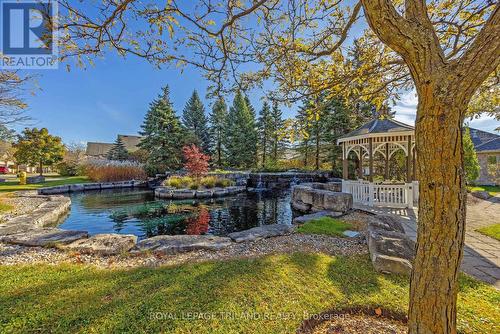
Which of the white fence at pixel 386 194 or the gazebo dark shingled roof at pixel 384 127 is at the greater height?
the gazebo dark shingled roof at pixel 384 127

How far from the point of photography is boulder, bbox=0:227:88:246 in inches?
161

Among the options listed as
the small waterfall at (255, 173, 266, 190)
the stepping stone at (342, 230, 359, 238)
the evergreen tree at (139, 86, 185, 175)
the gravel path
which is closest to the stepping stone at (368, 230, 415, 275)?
the gravel path

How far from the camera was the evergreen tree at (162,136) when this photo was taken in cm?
2122

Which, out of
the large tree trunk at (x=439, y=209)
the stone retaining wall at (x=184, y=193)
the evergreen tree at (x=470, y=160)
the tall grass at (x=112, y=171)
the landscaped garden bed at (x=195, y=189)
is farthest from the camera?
the tall grass at (x=112, y=171)

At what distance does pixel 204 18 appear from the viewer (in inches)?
119

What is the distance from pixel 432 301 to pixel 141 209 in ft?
33.6

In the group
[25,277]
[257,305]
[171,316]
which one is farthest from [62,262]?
[257,305]

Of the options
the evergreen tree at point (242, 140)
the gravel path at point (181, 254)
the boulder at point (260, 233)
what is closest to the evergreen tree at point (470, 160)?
the gravel path at point (181, 254)

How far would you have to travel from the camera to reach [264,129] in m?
27.5

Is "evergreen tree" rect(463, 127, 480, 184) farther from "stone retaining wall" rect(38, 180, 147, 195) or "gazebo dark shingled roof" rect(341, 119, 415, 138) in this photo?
"stone retaining wall" rect(38, 180, 147, 195)

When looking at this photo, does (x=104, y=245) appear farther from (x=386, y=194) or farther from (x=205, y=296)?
(x=386, y=194)
